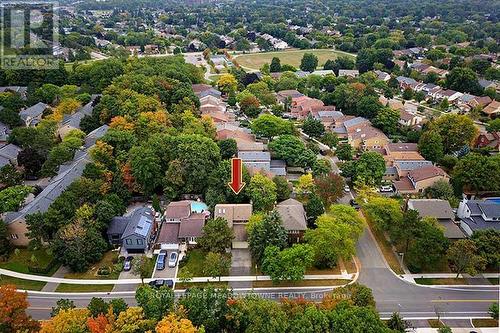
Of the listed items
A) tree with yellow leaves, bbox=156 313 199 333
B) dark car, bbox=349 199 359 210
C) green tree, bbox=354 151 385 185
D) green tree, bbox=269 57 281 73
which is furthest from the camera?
green tree, bbox=269 57 281 73

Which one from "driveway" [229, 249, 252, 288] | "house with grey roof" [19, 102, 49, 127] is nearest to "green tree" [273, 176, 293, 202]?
"driveway" [229, 249, 252, 288]

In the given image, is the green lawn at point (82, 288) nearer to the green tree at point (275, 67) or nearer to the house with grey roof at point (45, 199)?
the house with grey roof at point (45, 199)

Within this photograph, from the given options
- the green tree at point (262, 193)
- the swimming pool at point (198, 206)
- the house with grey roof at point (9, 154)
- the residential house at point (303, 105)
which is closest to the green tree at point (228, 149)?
the green tree at point (262, 193)

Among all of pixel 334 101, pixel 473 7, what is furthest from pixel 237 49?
pixel 473 7

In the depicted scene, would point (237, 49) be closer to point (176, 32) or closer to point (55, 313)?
point (176, 32)

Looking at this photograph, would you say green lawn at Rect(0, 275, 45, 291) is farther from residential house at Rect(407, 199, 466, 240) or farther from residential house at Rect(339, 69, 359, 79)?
residential house at Rect(339, 69, 359, 79)

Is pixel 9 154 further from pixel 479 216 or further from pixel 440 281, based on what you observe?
pixel 479 216
